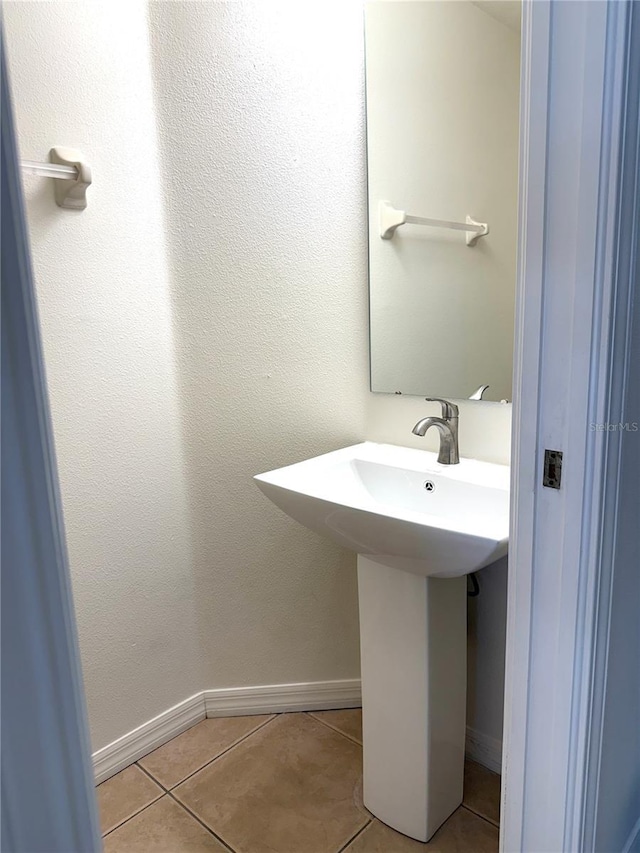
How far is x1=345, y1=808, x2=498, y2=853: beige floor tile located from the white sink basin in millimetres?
689

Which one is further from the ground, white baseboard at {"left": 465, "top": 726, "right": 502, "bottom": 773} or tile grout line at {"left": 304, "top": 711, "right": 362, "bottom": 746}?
white baseboard at {"left": 465, "top": 726, "right": 502, "bottom": 773}

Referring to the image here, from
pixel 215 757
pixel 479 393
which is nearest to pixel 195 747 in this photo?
pixel 215 757

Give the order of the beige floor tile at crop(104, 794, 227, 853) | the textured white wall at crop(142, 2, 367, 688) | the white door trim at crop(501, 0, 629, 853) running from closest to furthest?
the white door trim at crop(501, 0, 629, 853) < the beige floor tile at crop(104, 794, 227, 853) < the textured white wall at crop(142, 2, 367, 688)

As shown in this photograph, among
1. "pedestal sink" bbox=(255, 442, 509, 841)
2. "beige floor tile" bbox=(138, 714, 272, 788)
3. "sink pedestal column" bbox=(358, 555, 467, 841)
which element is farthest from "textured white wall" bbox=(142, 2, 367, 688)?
"sink pedestal column" bbox=(358, 555, 467, 841)

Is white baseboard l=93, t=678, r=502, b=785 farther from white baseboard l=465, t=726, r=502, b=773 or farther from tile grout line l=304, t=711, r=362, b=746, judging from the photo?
white baseboard l=465, t=726, r=502, b=773

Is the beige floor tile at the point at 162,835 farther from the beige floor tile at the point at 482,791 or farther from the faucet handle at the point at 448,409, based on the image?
the faucet handle at the point at 448,409

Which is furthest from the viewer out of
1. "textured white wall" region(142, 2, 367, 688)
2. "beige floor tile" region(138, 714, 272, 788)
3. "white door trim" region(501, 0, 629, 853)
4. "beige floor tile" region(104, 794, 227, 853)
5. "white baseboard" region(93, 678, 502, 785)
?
"white baseboard" region(93, 678, 502, 785)

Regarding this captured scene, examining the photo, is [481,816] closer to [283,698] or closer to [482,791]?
[482,791]

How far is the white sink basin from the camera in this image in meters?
1.05

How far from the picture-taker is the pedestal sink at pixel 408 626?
4.18 feet

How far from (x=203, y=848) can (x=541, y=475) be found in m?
1.21

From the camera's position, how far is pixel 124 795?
1.54 m

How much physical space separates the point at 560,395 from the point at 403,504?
724 millimetres

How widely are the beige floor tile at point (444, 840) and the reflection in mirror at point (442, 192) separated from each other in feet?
3.36
